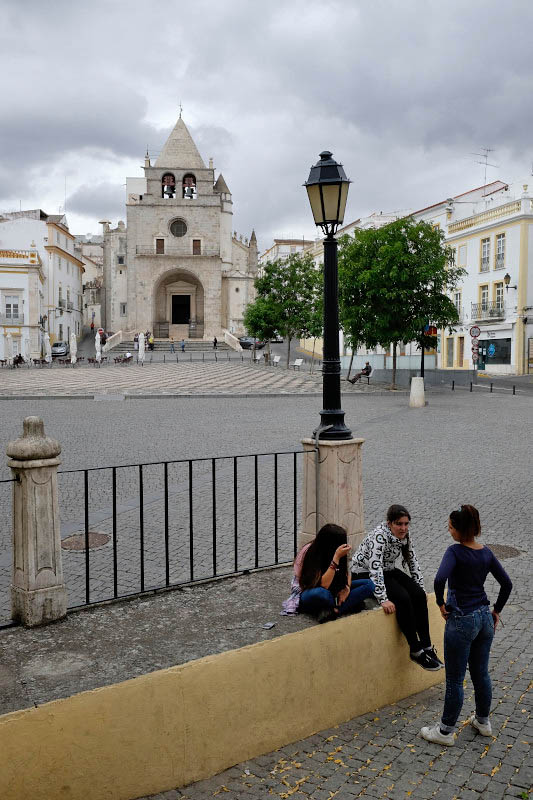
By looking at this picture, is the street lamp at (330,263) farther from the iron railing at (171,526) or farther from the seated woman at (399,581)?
the seated woman at (399,581)

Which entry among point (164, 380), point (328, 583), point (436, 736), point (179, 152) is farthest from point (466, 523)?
point (179, 152)

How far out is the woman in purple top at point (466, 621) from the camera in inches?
159

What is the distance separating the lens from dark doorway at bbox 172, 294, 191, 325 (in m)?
69.5

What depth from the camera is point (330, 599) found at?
15.3 ft

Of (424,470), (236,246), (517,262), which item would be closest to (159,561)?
(424,470)

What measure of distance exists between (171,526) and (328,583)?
12.4 ft

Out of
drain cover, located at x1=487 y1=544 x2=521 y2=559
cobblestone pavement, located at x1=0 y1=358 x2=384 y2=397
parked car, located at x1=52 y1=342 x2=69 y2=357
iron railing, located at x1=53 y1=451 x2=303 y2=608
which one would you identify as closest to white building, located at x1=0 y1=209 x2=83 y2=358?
parked car, located at x1=52 y1=342 x2=69 y2=357

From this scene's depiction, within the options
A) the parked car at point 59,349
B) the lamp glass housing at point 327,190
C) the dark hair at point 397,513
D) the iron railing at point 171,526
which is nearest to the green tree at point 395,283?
the iron railing at point 171,526

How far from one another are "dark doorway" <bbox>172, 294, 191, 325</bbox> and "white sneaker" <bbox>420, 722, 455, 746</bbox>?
66.6 m

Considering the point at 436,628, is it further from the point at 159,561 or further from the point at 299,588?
A: the point at 159,561

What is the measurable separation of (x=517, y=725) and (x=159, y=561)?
369 cm

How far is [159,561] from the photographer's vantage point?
6855 millimetres

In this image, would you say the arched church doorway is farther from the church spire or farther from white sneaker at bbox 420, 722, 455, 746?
white sneaker at bbox 420, 722, 455, 746

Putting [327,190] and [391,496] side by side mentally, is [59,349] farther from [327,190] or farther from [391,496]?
[327,190]
